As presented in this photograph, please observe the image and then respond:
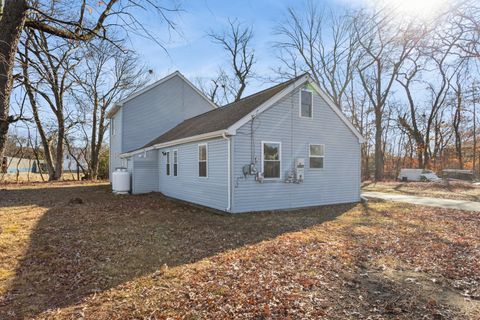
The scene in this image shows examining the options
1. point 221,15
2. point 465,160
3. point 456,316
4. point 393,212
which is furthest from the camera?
point 465,160

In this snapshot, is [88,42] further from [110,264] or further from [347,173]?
[347,173]

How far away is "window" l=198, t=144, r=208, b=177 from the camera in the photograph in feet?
36.7

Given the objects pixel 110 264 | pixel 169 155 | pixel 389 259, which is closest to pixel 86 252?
pixel 110 264

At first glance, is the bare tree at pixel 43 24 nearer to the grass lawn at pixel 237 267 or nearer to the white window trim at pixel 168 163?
the grass lawn at pixel 237 267

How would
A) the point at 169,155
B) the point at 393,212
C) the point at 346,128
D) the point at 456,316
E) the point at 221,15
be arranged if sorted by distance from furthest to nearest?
the point at 169,155 → the point at 346,128 → the point at 393,212 → the point at 221,15 → the point at 456,316

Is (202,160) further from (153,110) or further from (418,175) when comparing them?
(418,175)

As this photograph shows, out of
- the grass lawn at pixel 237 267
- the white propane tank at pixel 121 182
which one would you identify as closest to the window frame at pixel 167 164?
the white propane tank at pixel 121 182

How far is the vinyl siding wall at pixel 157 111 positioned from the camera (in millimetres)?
17797

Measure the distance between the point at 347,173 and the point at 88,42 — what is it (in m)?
10.5

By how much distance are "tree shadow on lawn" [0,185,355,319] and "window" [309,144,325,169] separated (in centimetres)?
167

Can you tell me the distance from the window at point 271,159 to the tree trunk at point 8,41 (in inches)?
287

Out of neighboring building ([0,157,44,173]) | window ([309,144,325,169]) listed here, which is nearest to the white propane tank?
window ([309,144,325,169])

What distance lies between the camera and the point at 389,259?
18.6 feet

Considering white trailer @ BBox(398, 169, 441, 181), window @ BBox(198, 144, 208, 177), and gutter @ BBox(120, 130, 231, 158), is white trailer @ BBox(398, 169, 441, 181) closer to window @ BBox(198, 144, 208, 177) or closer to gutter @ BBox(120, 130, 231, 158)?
window @ BBox(198, 144, 208, 177)
